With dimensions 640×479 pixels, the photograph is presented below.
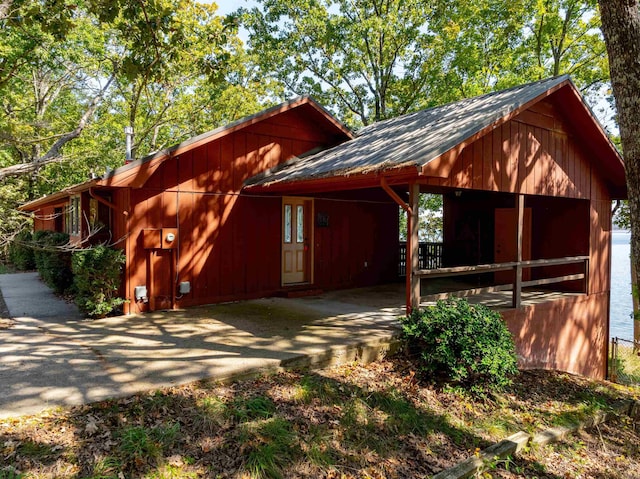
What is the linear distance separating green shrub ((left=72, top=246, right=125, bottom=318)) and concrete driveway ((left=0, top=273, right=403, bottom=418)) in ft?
0.97

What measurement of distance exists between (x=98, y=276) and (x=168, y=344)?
91.5 inches

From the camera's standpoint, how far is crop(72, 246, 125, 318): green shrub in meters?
7.08

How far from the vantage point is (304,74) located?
22.4 meters

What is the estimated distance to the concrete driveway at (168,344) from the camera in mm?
4266

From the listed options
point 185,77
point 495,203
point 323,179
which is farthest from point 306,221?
point 185,77

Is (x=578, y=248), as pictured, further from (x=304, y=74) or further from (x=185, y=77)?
(x=185, y=77)

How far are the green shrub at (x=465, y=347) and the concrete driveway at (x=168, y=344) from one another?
27.2 inches

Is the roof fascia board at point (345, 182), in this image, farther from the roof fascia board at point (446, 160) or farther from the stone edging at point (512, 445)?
the stone edging at point (512, 445)

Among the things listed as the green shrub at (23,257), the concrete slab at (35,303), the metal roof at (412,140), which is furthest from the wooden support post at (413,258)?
the green shrub at (23,257)

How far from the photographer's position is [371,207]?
11.2m

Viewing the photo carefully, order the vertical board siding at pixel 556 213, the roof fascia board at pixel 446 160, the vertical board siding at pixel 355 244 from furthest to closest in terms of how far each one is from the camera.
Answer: the vertical board siding at pixel 355 244, the vertical board siding at pixel 556 213, the roof fascia board at pixel 446 160

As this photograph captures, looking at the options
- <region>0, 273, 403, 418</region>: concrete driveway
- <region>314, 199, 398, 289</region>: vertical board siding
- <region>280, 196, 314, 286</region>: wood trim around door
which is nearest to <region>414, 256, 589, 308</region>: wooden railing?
<region>0, 273, 403, 418</region>: concrete driveway

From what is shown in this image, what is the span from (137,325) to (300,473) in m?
4.52


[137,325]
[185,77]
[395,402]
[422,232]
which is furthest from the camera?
[422,232]
